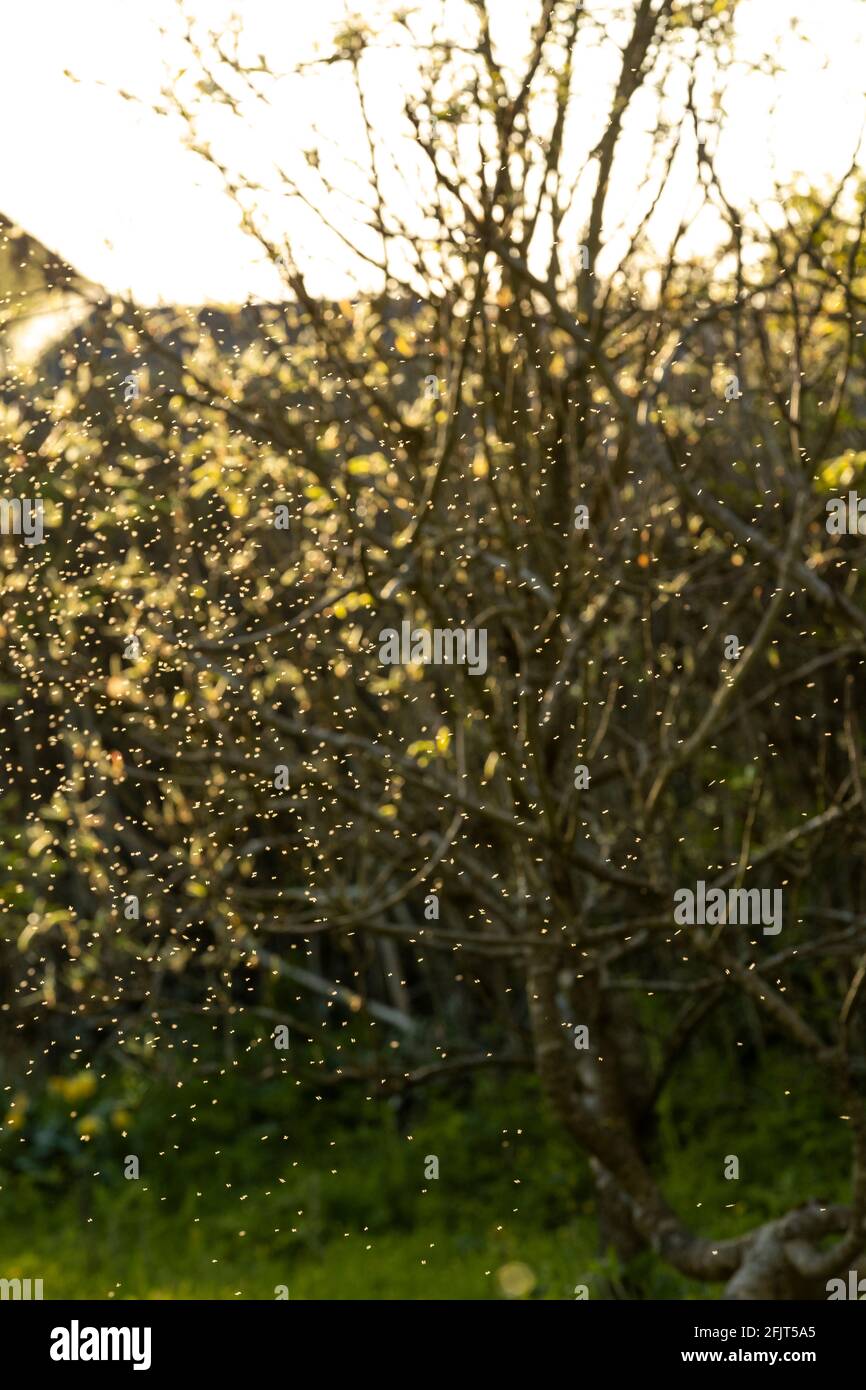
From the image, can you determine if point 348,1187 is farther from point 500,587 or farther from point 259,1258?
point 500,587

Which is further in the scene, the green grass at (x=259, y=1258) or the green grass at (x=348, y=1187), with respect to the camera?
the green grass at (x=348, y=1187)

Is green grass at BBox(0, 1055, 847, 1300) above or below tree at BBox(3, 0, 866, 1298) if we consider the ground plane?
below

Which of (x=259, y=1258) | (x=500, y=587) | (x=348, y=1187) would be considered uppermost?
(x=500, y=587)

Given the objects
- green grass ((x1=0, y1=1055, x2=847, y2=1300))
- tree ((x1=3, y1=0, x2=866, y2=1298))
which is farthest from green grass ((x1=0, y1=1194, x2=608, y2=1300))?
tree ((x1=3, y1=0, x2=866, y2=1298))

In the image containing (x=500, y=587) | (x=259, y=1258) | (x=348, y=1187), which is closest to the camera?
(x=500, y=587)

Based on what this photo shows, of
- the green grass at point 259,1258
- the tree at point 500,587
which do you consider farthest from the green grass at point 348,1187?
the tree at point 500,587

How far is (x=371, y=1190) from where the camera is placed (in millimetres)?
7109

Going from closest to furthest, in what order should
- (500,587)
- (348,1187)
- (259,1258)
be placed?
(500,587) → (259,1258) → (348,1187)

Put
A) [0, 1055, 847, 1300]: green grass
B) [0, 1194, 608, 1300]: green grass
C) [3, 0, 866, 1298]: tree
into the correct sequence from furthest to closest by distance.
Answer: [0, 1055, 847, 1300]: green grass, [0, 1194, 608, 1300]: green grass, [3, 0, 866, 1298]: tree

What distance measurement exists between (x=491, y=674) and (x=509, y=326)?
3.30 ft

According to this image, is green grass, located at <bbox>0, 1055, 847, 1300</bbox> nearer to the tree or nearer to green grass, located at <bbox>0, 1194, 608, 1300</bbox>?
green grass, located at <bbox>0, 1194, 608, 1300</bbox>

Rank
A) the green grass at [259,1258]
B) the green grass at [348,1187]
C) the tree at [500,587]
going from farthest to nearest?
the green grass at [348,1187] → the green grass at [259,1258] → the tree at [500,587]

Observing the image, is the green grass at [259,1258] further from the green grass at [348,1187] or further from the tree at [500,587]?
the tree at [500,587]

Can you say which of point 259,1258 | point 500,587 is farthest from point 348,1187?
point 500,587
